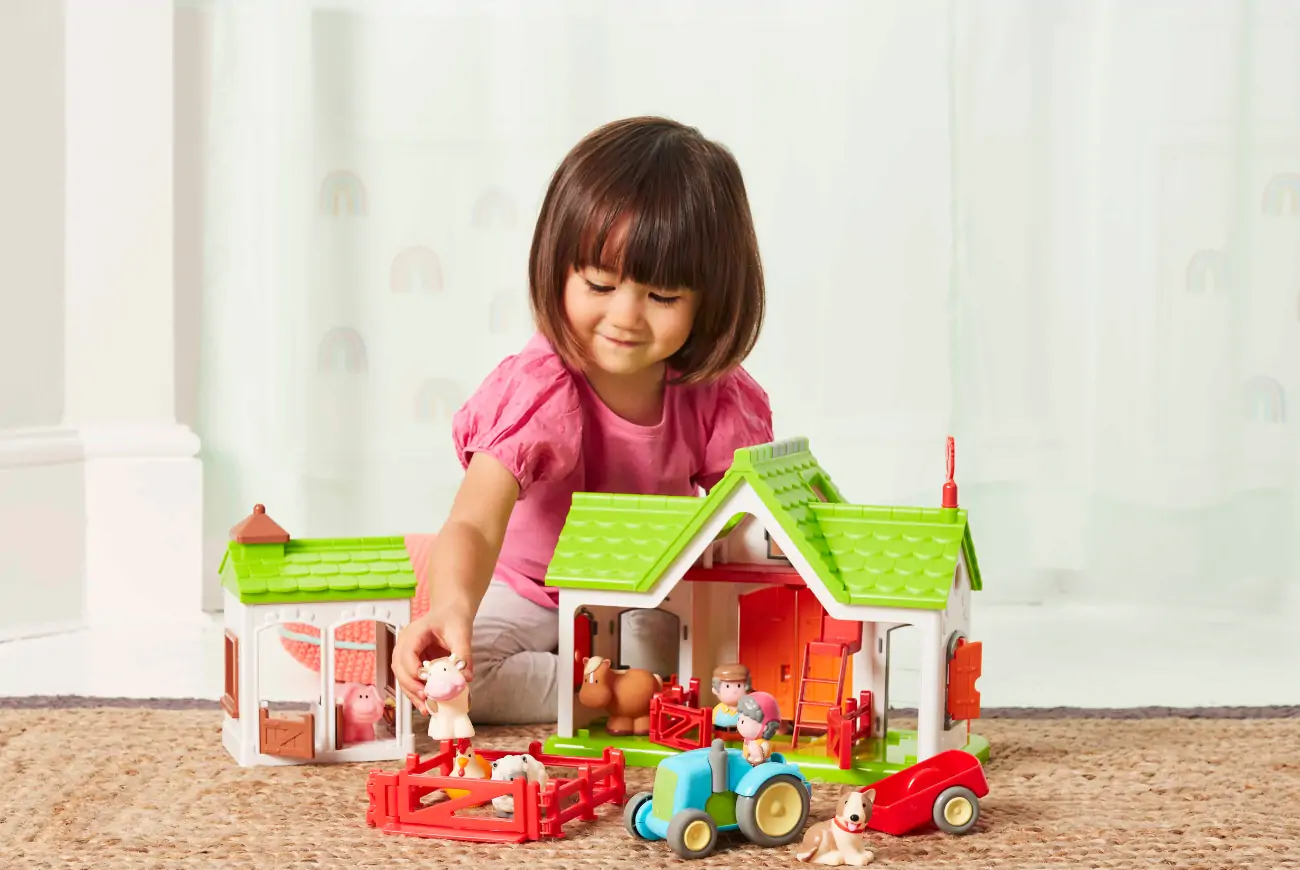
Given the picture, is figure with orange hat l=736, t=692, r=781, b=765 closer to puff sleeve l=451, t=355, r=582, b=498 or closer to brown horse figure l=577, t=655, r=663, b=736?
brown horse figure l=577, t=655, r=663, b=736

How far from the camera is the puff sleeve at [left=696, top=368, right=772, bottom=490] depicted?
4.90ft

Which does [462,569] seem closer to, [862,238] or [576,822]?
[576,822]

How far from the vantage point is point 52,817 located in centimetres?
108

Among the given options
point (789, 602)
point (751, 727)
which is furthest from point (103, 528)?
point (751, 727)

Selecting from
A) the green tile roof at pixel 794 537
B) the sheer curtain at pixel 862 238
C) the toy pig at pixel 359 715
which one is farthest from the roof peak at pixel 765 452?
the sheer curtain at pixel 862 238

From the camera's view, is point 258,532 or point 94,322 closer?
point 258,532

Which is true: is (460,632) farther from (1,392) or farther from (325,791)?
(1,392)

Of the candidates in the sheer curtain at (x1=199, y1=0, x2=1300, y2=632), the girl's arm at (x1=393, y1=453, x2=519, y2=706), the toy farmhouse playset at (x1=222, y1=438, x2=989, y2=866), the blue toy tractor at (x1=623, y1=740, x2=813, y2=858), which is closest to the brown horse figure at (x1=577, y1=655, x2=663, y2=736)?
the toy farmhouse playset at (x1=222, y1=438, x2=989, y2=866)

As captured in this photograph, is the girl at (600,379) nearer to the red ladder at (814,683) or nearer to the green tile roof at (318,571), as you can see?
the green tile roof at (318,571)

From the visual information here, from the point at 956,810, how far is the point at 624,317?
468 millimetres

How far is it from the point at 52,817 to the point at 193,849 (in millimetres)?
133

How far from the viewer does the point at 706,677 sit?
4.20ft

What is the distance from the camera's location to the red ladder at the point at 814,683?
118 centimetres

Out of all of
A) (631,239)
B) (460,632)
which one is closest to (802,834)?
(460,632)
